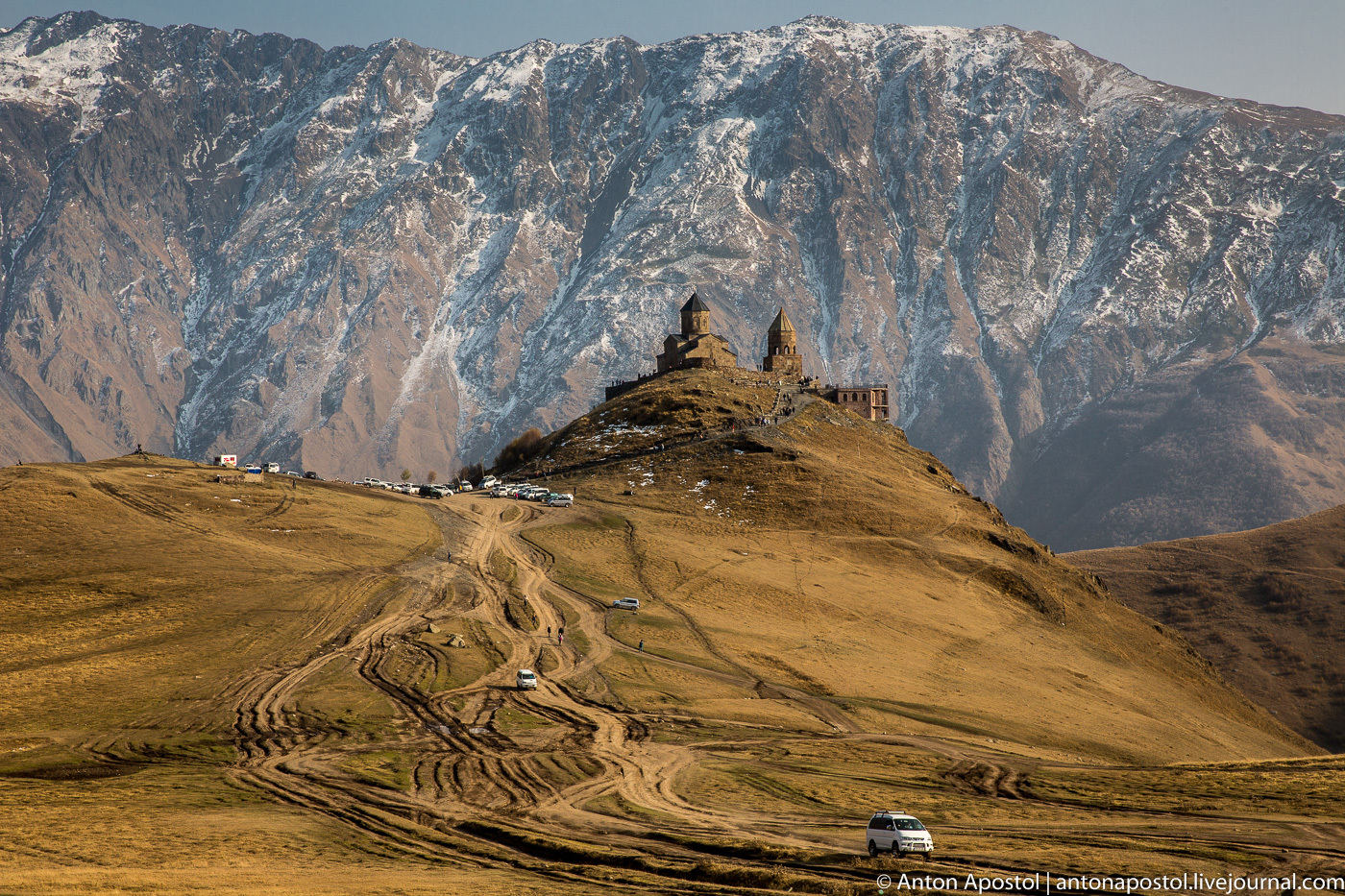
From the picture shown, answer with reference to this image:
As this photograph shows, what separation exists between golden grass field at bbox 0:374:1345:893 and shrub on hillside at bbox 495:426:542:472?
1477 inches

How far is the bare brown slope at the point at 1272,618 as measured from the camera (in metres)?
159

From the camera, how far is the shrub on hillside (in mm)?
168750

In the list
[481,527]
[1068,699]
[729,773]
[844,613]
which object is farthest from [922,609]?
[729,773]

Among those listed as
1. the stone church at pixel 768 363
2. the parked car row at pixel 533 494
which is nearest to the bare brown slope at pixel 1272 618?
the stone church at pixel 768 363

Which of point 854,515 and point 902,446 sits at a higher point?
point 902,446

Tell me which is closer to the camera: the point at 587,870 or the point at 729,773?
the point at 587,870

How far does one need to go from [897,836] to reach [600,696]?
106ft

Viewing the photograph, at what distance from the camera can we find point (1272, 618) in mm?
179625

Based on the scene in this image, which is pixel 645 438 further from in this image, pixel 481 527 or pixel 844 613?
pixel 844 613

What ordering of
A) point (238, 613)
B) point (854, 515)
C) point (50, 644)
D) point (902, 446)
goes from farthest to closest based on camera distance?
point (902, 446) < point (854, 515) < point (238, 613) < point (50, 644)

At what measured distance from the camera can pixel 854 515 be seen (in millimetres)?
120875

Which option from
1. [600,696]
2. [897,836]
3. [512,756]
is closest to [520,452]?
[600,696]

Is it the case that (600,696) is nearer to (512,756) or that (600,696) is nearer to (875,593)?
(512,756)

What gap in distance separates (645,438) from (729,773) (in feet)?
297
